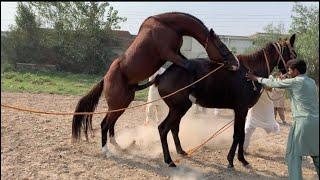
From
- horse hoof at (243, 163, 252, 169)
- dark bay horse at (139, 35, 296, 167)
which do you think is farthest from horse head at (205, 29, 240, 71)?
horse hoof at (243, 163, 252, 169)

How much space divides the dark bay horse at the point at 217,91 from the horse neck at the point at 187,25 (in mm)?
536

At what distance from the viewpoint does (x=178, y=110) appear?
655 centimetres

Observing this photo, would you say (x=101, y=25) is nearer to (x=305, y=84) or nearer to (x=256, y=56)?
(x=256, y=56)

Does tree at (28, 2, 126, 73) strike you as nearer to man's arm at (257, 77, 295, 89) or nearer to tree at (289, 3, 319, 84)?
tree at (289, 3, 319, 84)

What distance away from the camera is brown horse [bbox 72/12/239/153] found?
6.26 meters

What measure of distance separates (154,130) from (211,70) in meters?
2.42

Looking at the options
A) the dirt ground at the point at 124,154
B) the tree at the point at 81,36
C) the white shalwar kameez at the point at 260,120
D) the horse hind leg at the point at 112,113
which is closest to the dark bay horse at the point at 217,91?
the dirt ground at the point at 124,154

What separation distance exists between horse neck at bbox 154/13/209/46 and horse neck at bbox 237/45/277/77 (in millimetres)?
932

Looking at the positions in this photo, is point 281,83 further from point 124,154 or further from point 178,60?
point 124,154

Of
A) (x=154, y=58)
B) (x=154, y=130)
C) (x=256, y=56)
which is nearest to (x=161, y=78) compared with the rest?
(x=154, y=58)

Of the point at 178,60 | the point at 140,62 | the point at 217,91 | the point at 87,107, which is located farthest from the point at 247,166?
the point at 87,107

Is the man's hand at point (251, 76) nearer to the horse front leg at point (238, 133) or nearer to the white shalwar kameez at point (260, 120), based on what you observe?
the horse front leg at point (238, 133)

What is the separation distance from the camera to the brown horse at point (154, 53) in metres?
6.26

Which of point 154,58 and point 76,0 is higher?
point 76,0
